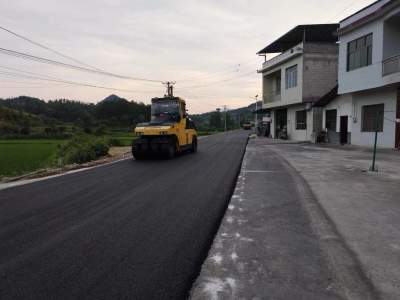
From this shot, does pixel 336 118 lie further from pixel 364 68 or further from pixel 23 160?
pixel 23 160

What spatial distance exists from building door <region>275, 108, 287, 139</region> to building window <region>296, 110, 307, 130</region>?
13.0 ft

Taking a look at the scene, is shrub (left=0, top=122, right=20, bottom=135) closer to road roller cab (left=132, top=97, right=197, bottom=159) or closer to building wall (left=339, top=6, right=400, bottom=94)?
road roller cab (left=132, top=97, right=197, bottom=159)

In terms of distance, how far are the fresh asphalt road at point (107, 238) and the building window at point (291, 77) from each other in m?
22.5

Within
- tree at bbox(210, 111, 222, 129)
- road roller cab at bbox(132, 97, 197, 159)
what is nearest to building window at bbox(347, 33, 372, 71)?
road roller cab at bbox(132, 97, 197, 159)

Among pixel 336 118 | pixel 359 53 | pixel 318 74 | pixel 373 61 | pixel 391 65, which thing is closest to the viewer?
pixel 391 65

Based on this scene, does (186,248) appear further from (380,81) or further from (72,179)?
(380,81)

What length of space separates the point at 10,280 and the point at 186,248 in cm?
203

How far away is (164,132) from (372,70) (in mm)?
12487

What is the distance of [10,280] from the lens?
3.31 meters

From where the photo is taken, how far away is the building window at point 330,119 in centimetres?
2382

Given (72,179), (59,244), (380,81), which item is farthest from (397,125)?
(59,244)

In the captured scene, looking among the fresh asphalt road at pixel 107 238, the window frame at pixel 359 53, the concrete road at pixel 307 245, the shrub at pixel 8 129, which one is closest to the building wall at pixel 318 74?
the window frame at pixel 359 53

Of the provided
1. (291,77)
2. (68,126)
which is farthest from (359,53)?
(68,126)

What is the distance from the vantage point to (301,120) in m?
29.2
